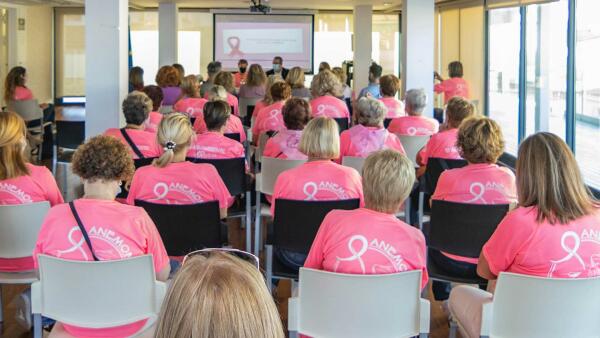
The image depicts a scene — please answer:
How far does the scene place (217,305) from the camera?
0.94 meters

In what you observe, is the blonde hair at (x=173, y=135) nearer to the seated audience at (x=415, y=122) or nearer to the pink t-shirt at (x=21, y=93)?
the seated audience at (x=415, y=122)

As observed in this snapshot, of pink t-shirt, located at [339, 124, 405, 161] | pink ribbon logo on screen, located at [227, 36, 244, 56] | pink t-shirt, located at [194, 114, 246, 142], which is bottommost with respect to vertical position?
pink t-shirt, located at [339, 124, 405, 161]

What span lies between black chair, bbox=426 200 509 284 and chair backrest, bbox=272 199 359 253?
472 mm

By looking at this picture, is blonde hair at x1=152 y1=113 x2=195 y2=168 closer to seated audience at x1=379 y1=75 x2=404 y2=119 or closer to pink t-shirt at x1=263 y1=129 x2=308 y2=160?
pink t-shirt at x1=263 y1=129 x2=308 y2=160

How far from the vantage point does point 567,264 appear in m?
2.71

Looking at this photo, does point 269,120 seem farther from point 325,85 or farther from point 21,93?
point 21,93

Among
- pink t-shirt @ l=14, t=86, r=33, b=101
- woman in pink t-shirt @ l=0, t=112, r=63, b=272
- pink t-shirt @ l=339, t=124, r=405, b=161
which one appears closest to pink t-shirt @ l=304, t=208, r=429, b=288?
woman in pink t-shirt @ l=0, t=112, r=63, b=272

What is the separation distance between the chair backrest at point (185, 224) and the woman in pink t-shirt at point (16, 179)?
22.4 inches

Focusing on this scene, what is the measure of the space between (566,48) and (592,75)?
0.77 meters

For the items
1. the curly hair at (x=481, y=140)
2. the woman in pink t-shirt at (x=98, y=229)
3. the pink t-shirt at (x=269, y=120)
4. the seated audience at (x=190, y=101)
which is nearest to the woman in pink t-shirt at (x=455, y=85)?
the seated audience at (x=190, y=101)

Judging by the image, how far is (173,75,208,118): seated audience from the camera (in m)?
8.23

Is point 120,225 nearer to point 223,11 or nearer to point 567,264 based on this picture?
point 567,264

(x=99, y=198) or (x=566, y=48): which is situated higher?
(x=566, y=48)

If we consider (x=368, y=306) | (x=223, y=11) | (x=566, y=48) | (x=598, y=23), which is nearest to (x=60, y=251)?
(x=368, y=306)
